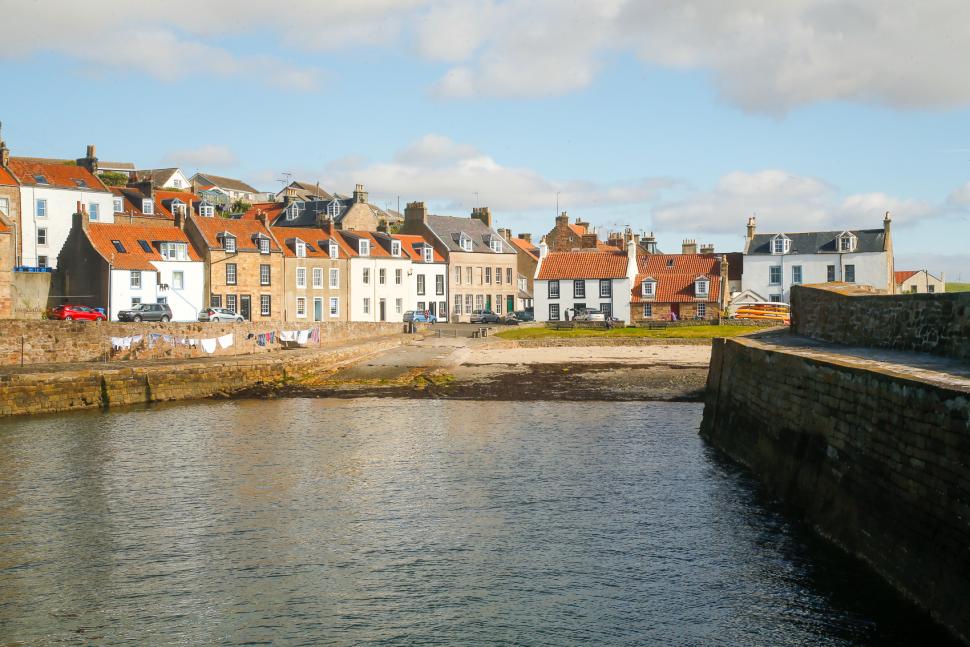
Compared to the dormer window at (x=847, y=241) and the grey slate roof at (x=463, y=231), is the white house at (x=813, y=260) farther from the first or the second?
the grey slate roof at (x=463, y=231)

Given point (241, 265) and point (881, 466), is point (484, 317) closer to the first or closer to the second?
point (241, 265)

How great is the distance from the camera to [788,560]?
16.8 m

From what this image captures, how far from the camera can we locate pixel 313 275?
74.9 metres

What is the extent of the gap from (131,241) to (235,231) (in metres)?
8.19

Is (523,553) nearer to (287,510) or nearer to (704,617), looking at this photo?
(704,617)

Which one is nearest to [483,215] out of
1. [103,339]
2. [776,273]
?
[776,273]

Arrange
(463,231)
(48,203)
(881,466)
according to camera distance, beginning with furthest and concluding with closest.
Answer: (463,231) < (48,203) < (881,466)

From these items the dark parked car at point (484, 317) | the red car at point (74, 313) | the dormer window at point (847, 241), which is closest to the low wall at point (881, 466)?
the red car at point (74, 313)

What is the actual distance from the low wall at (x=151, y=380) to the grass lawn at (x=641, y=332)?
46.6 feet

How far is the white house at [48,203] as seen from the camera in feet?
239

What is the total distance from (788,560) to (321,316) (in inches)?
2434

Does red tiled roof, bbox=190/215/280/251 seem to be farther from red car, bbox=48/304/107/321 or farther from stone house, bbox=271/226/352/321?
red car, bbox=48/304/107/321

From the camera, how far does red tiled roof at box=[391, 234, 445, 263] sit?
83938 mm

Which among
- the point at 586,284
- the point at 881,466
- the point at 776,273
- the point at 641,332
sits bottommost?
the point at 881,466
